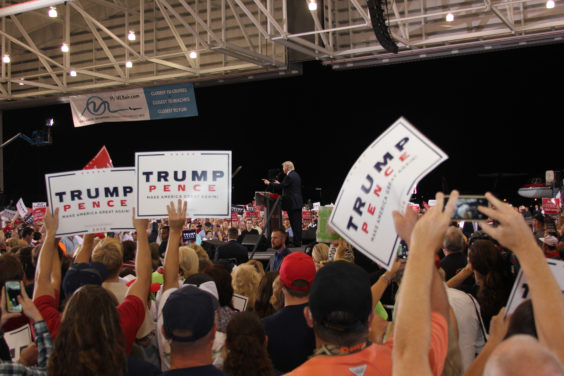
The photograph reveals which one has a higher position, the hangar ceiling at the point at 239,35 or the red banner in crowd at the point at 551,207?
the hangar ceiling at the point at 239,35

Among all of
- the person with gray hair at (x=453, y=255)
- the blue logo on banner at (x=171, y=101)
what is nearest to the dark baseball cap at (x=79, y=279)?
the person with gray hair at (x=453, y=255)

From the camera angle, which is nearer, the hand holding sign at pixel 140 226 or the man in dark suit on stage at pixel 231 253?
the hand holding sign at pixel 140 226

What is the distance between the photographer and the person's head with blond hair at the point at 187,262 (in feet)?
13.9

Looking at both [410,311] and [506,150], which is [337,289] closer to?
[410,311]

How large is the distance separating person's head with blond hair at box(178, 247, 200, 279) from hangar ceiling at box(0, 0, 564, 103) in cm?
786

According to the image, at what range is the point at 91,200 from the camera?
174 inches

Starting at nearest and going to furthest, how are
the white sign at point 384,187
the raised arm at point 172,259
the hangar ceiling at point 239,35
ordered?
the white sign at point 384,187
the raised arm at point 172,259
the hangar ceiling at point 239,35

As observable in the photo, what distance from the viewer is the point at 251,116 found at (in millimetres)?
22156

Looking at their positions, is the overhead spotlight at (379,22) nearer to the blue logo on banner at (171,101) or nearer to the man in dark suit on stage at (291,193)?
the man in dark suit on stage at (291,193)

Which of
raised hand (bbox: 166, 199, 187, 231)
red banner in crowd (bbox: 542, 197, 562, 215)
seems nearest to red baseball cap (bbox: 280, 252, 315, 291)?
raised hand (bbox: 166, 199, 187, 231)

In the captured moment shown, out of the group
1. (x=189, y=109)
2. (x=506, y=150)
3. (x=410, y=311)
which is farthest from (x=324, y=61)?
(x=410, y=311)

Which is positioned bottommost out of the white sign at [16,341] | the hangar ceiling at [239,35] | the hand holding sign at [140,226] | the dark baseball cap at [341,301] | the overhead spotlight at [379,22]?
the white sign at [16,341]

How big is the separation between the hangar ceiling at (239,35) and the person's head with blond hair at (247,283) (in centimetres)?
825

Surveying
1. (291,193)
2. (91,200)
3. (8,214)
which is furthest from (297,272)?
(8,214)
